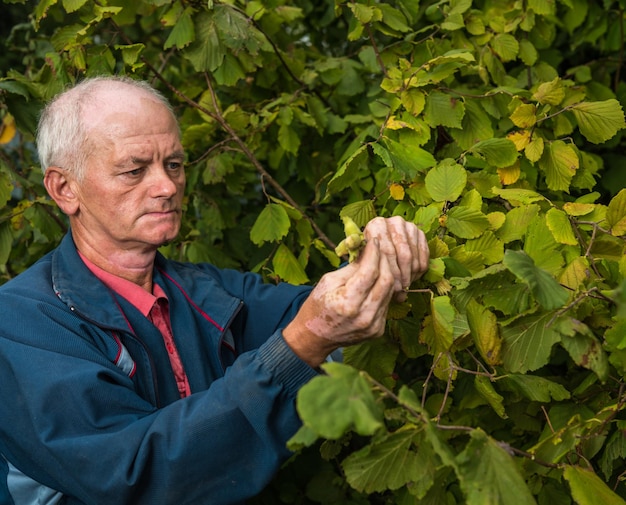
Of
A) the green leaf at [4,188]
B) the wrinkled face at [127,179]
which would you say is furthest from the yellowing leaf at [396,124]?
the green leaf at [4,188]

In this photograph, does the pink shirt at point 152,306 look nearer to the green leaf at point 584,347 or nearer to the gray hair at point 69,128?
the gray hair at point 69,128

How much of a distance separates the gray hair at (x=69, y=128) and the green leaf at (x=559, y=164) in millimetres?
1045

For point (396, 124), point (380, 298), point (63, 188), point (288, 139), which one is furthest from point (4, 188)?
point (380, 298)

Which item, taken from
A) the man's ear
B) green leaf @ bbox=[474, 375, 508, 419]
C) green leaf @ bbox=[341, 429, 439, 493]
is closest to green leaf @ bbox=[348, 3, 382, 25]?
the man's ear

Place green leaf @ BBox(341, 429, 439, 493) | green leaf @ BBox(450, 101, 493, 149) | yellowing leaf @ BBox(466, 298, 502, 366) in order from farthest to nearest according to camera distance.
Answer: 1. green leaf @ BBox(450, 101, 493, 149)
2. yellowing leaf @ BBox(466, 298, 502, 366)
3. green leaf @ BBox(341, 429, 439, 493)

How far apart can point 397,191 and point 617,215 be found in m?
0.60

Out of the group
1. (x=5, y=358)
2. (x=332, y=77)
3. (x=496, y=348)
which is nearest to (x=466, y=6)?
(x=332, y=77)

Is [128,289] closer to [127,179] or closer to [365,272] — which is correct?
[127,179]

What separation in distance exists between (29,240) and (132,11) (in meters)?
0.95

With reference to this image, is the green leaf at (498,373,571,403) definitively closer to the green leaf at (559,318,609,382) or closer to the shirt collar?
the green leaf at (559,318,609,382)

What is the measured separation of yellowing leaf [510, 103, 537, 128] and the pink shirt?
1059 millimetres

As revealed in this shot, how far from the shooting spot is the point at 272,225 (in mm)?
2367

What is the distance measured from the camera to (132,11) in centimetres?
261

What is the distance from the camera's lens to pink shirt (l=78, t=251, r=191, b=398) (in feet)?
6.37
